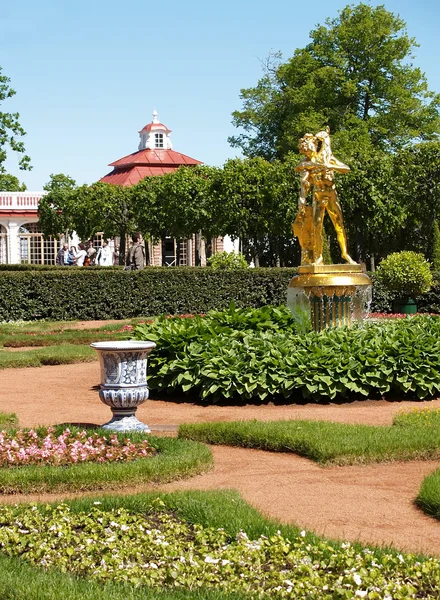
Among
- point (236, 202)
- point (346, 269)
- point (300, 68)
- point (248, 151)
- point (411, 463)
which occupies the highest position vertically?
point (300, 68)

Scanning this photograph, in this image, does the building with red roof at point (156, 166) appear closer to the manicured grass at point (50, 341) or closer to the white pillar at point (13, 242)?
the white pillar at point (13, 242)

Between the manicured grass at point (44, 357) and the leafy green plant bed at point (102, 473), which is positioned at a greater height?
the manicured grass at point (44, 357)

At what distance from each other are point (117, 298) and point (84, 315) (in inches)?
33.7

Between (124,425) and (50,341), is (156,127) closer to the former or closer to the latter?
(50,341)

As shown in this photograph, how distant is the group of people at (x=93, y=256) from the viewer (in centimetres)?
2333

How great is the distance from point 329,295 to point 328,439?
4.70m

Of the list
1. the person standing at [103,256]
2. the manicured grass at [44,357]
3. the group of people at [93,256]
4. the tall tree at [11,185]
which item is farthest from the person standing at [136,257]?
the tall tree at [11,185]

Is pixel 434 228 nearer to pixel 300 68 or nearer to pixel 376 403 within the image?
pixel 300 68

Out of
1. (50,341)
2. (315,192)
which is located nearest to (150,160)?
(50,341)

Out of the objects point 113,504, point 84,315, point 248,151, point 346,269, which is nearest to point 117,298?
point 84,315

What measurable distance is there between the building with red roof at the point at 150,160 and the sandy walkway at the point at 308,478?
42050mm

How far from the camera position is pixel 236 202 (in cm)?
3241

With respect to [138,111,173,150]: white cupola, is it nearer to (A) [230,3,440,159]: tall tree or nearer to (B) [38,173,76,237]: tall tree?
(B) [38,173,76,237]: tall tree

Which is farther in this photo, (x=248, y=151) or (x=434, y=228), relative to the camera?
(x=248, y=151)
